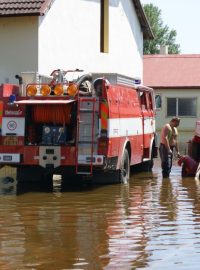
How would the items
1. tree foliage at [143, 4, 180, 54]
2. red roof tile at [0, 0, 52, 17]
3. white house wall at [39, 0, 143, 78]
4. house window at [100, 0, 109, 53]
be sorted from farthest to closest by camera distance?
tree foliage at [143, 4, 180, 54]
house window at [100, 0, 109, 53]
white house wall at [39, 0, 143, 78]
red roof tile at [0, 0, 52, 17]

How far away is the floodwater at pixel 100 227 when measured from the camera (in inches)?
316

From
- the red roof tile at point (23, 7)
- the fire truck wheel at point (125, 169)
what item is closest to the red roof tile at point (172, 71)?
the red roof tile at point (23, 7)

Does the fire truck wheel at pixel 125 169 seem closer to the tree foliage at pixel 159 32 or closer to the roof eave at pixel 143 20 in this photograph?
the roof eave at pixel 143 20

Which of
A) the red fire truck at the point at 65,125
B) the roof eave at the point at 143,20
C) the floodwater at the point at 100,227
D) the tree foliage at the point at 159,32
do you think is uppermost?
the tree foliage at the point at 159,32

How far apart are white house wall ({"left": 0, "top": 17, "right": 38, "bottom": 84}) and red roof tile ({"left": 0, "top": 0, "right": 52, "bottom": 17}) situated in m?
0.43

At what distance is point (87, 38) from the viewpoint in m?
26.3

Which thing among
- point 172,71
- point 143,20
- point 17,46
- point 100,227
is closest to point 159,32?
point 172,71

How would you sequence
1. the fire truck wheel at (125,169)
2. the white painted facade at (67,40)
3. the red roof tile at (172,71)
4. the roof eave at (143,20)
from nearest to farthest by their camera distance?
the fire truck wheel at (125,169) → the white painted facade at (67,40) → the roof eave at (143,20) → the red roof tile at (172,71)

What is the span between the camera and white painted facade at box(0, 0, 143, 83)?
22.4 meters

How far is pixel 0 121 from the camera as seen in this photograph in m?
15.1

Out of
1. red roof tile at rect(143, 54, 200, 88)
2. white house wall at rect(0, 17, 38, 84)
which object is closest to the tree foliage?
red roof tile at rect(143, 54, 200, 88)

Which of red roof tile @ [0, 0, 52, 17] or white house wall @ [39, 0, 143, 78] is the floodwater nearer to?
red roof tile @ [0, 0, 52, 17]

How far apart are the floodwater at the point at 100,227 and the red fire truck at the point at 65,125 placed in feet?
1.95

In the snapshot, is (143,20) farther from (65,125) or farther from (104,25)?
(65,125)
